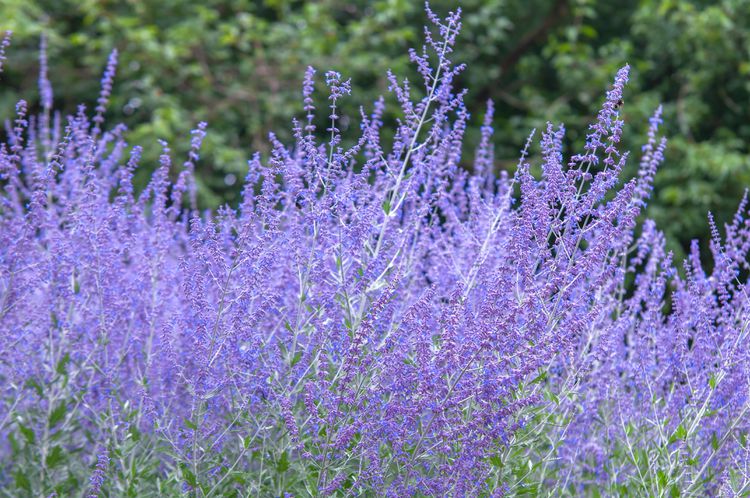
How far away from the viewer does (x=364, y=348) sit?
10.8ft

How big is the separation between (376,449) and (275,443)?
0.45 m

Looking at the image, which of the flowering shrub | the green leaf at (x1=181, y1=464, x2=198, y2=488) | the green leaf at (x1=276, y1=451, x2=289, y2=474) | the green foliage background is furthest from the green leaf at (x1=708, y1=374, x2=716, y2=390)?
the green foliage background

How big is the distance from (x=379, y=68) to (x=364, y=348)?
6.82 m

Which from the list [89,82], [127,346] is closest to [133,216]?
[127,346]

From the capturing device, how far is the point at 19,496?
3926 mm

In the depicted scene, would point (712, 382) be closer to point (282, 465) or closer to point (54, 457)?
point (282, 465)

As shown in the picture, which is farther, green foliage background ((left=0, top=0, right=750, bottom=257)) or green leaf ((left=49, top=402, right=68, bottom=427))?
green foliage background ((left=0, top=0, right=750, bottom=257))

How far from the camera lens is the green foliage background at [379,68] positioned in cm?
952

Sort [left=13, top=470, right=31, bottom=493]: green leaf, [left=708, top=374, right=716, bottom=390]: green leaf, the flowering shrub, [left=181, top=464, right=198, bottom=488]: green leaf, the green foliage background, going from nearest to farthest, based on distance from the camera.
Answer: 1. the flowering shrub
2. [left=181, top=464, right=198, bottom=488]: green leaf
3. [left=708, top=374, right=716, bottom=390]: green leaf
4. [left=13, top=470, right=31, bottom=493]: green leaf
5. the green foliage background

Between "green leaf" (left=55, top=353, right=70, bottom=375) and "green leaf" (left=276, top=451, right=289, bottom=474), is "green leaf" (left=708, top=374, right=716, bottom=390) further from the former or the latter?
"green leaf" (left=55, top=353, right=70, bottom=375)

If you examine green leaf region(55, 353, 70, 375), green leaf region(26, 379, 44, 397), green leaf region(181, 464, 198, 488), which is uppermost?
green leaf region(55, 353, 70, 375)

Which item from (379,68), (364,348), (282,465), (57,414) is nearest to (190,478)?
(282,465)

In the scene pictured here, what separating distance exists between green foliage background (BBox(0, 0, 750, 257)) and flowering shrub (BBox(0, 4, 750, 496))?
501 centimetres

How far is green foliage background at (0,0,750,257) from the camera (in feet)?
31.2
